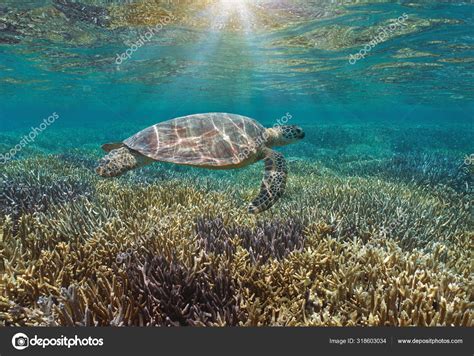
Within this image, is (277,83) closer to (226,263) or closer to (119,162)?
(119,162)

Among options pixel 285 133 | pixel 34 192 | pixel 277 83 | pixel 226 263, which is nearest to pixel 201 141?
pixel 285 133

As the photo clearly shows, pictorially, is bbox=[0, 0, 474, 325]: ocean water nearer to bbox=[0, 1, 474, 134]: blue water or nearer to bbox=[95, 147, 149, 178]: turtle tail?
bbox=[0, 1, 474, 134]: blue water

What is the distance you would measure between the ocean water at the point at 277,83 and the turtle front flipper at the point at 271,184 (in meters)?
0.29

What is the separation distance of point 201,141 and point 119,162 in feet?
6.74

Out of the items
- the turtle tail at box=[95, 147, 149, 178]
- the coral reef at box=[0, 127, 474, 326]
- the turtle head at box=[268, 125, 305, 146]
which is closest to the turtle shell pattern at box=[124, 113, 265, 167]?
the turtle tail at box=[95, 147, 149, 178]

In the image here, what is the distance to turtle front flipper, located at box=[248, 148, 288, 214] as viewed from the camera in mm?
6004

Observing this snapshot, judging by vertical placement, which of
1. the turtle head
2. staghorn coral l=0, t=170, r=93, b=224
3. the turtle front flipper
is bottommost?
staghorn coral l=0, t=170, r=93, b=224

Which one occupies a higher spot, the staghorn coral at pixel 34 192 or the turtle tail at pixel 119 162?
the turtle tail at pixel 119 162

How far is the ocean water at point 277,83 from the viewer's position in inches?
226

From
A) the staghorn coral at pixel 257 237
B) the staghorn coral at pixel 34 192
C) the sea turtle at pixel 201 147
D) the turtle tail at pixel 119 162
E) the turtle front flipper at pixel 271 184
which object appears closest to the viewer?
the staghorn coral at pixel 257 237

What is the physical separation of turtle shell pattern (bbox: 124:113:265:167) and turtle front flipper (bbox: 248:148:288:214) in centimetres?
53

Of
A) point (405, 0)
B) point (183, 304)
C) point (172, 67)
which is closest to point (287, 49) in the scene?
point (405, 0)

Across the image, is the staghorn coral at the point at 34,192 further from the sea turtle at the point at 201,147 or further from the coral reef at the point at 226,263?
the sea turtle at the point at 201,147

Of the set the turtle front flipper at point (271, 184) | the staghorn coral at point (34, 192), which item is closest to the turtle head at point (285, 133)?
the turtle front flipper at point (271, 184)
